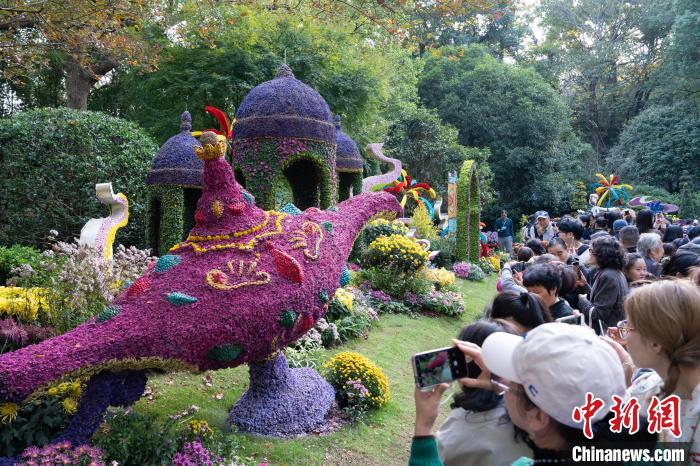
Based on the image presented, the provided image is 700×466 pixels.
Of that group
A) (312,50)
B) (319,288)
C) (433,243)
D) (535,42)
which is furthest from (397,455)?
(535,42)

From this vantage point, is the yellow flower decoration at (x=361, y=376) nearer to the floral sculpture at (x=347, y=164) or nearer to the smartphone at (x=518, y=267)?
the smartphone at (x=518, y=267)

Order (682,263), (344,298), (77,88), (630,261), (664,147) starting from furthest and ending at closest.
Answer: (664,147), (77,88), (344,298), (630,261), (682,263)

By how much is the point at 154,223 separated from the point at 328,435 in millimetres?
6867

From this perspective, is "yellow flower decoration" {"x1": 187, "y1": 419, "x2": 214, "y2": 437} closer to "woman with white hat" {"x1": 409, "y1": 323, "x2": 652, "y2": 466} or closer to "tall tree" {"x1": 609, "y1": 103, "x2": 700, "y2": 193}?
"woman with white hat" {"x1": 409, "y1": 323, "x2": 652, "y2": 466}

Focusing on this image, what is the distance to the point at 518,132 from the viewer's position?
26141 mm

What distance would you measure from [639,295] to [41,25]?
737 cm

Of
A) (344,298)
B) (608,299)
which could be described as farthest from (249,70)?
(608,299)

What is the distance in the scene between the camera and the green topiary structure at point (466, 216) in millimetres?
14117

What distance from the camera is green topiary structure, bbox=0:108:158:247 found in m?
10.1

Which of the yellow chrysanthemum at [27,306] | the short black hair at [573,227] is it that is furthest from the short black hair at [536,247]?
the yellow chrysanthemum at [27,306]

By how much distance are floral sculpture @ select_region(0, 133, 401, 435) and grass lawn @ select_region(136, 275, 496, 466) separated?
10.2 inches

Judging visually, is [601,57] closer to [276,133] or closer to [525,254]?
[525,254]

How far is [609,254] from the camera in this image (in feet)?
14.0

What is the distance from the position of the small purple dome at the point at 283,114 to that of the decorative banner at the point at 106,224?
202cm
